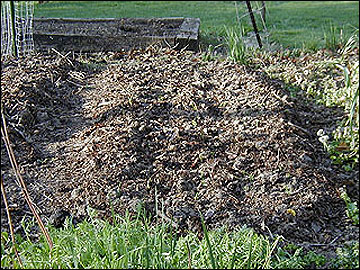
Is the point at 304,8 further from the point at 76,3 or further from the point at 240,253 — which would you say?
the point at 240,253

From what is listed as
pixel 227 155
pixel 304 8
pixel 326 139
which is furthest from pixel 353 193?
pixel 304 8

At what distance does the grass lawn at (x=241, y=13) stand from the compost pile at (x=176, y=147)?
2.17 metres

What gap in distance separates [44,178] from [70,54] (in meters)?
2.66

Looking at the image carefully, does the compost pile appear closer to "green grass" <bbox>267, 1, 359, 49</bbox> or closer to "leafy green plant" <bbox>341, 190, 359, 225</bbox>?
"leafy green plant" <bbox>341, 190, 359, 225</bbox>

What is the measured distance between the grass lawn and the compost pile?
2172mm

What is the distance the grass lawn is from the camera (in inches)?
285

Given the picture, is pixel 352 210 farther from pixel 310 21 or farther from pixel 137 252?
pixel 310 21

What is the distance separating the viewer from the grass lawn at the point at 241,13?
23.7 ft

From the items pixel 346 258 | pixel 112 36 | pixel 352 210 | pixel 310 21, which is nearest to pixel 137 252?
pixel 346 258

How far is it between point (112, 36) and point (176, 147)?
2.68m

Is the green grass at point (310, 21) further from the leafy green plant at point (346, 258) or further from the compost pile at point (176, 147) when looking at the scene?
the leafy green plant at point (346, 258)

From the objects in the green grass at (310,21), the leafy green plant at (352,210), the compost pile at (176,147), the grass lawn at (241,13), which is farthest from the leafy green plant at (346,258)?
the grass lawn at (241,13)

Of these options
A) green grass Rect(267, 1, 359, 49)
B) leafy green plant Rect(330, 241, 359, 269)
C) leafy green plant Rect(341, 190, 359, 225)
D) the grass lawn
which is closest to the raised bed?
the grass lawn

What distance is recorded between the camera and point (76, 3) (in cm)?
1070
